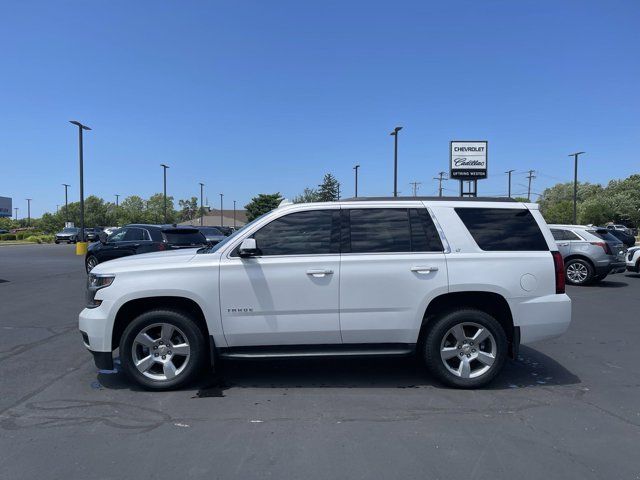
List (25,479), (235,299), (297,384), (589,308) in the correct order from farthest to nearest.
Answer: (589,308), (297,384), (235,299), (25,479)

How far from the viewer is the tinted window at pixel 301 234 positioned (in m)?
5.28

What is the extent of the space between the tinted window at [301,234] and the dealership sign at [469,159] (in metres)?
30.6

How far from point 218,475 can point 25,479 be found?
128 cm

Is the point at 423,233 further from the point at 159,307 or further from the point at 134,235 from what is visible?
the point at 134,235

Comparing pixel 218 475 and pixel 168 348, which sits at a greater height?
pixel 168 348

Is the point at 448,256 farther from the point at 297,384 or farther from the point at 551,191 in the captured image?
the point at 551,191

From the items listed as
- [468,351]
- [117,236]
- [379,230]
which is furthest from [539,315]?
[117,236]

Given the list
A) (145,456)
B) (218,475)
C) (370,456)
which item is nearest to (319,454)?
(370,456)

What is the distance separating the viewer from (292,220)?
5383 mm

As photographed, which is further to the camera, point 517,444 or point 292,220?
point 292,220

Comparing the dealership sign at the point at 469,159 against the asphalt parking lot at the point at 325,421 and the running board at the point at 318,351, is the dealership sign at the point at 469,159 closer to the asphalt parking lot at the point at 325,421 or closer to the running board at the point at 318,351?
the asphalt parking lot at the point at 325,421

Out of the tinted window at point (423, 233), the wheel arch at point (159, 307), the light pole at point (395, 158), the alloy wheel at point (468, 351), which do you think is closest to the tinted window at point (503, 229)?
the tinted window at point (423, 233)

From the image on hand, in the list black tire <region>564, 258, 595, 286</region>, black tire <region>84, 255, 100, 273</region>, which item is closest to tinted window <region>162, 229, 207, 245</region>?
black tire <region>84, 255, 100, 273</region>

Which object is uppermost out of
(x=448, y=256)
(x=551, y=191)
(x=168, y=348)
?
(x=551, y=191)
